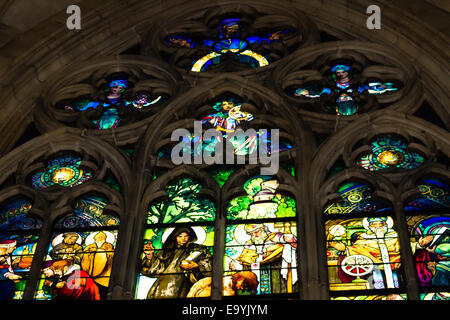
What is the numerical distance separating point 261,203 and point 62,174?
2.32m

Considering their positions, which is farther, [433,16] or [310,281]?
[433,16]

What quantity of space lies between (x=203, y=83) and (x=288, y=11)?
1.78 meters

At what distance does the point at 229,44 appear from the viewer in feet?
36.9

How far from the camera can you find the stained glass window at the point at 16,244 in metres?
8.36

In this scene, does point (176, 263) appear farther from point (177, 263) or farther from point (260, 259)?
point (260, 259)

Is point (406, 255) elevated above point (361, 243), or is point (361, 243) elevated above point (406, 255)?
point (361, 243)

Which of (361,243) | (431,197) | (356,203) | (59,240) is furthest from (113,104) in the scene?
(431,197)

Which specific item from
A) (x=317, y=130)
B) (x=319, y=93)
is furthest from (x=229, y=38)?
(x=317, y=130)

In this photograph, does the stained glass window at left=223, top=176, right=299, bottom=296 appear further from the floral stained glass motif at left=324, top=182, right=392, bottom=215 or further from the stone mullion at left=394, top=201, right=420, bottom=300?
the stone mullion at left=394, top=201, right=420, bottom=300

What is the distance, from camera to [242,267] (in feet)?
26.6

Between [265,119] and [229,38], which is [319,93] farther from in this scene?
[229,38]

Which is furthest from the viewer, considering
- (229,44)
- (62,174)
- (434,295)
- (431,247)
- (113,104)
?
(229,44)

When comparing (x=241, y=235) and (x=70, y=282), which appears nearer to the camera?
(x=70, y=282)

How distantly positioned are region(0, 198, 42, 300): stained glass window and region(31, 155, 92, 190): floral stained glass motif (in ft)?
1.04
